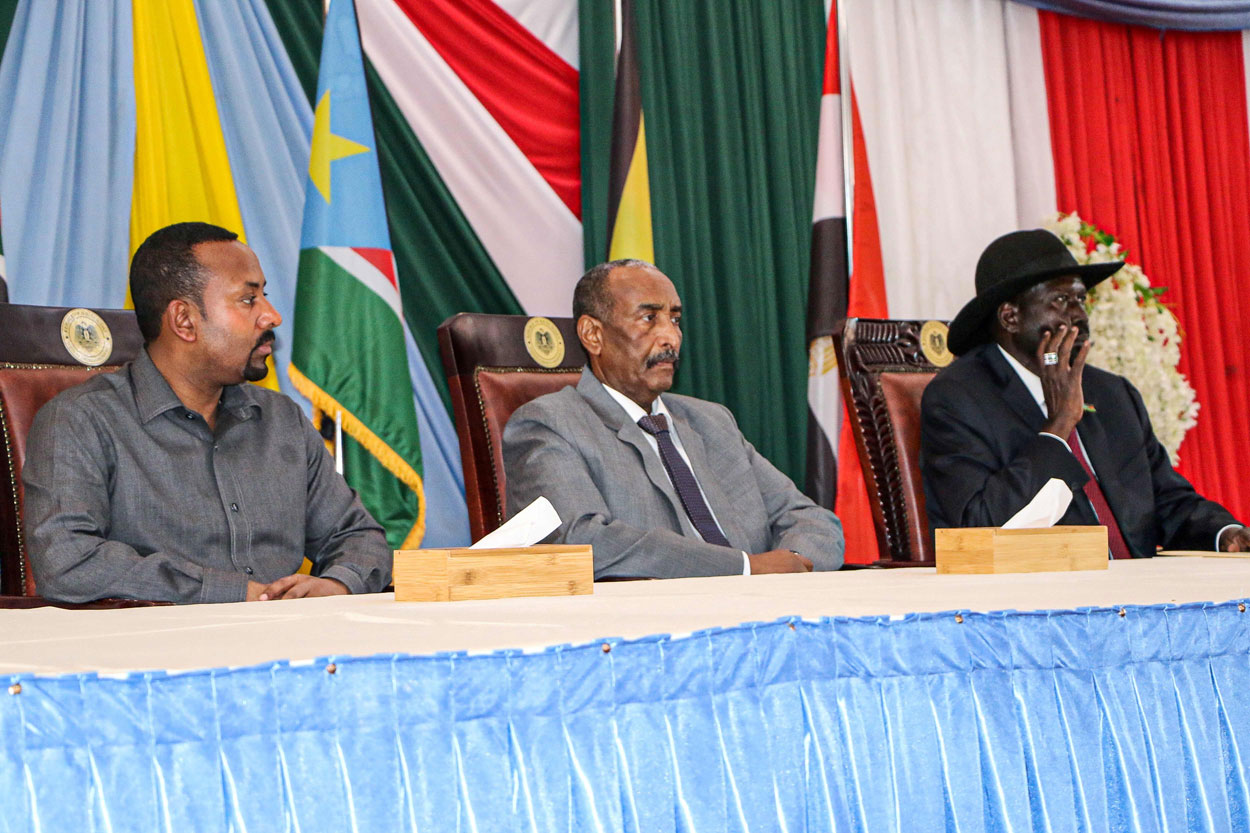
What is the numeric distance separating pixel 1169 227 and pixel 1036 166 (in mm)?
708

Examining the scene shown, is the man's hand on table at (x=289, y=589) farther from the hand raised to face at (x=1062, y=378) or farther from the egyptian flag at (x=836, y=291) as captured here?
the egyptian flag at (x=836, y=291)

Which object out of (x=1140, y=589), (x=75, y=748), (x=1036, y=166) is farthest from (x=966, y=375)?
(x=1036, y=166)

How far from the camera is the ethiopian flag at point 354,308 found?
3.12 meters

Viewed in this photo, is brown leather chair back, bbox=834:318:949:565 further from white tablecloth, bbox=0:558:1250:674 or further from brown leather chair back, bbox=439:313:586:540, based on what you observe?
white tablecloth, bbox=0:558:1250:674

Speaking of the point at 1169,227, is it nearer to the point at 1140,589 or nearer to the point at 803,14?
the point at 803,14

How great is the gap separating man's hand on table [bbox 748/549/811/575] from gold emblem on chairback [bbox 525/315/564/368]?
2.41ft

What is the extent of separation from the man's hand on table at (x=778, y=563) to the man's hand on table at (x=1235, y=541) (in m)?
0.81

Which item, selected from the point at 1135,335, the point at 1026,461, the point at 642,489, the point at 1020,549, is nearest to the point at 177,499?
the point at 642,489

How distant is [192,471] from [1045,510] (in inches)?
53.9

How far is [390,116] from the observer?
140 inches

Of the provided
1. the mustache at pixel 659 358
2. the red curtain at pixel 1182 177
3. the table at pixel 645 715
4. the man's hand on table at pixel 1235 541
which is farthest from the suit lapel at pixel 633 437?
the red curtain at pixel 1182 177

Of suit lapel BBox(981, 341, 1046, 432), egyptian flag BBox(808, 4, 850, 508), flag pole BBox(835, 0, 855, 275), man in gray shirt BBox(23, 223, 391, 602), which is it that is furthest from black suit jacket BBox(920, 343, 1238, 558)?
flag pole BBox(835, 0, 855, 275)

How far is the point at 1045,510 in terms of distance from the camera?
1.65m

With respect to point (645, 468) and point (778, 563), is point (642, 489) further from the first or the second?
point (778, 563)
